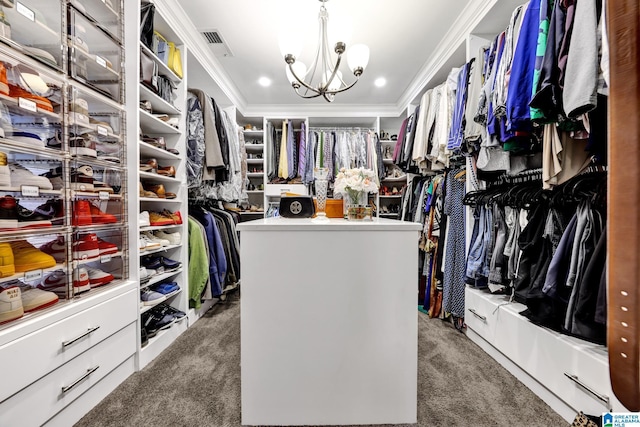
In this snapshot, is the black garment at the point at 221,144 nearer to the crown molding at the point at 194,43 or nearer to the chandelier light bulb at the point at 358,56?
the crown molding at the point at 194,43

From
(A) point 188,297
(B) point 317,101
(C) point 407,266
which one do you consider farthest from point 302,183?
(C) point 407,266

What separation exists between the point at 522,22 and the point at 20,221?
240 cm

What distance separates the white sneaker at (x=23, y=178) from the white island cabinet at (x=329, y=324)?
87 cm

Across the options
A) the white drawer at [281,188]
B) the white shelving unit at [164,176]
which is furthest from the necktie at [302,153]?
the white shelving unit at [164,176]

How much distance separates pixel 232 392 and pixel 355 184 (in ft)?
4.12

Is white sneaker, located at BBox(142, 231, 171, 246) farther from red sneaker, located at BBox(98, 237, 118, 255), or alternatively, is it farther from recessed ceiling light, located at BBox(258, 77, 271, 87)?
recessed ceiling light, located at BBox(258, 77, 271, 87)

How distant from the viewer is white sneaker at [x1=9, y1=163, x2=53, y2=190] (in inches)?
39.4

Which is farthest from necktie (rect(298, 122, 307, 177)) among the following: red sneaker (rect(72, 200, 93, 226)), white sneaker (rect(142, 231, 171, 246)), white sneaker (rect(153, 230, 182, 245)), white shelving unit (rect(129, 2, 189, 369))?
red sneaker (rect(72, 200, 93, 226))

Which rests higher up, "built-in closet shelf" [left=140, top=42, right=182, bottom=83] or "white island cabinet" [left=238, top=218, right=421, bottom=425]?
"built-in closet shelf" [left=140, top=42, right=182, bottom=83]

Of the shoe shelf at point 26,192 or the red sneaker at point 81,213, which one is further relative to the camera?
the red sneaker at point 81,213

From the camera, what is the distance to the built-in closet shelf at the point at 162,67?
1.62m

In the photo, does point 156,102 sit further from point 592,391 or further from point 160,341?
point 592,391

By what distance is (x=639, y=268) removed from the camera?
15.8 inches

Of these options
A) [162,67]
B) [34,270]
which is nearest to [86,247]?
[34,270]
